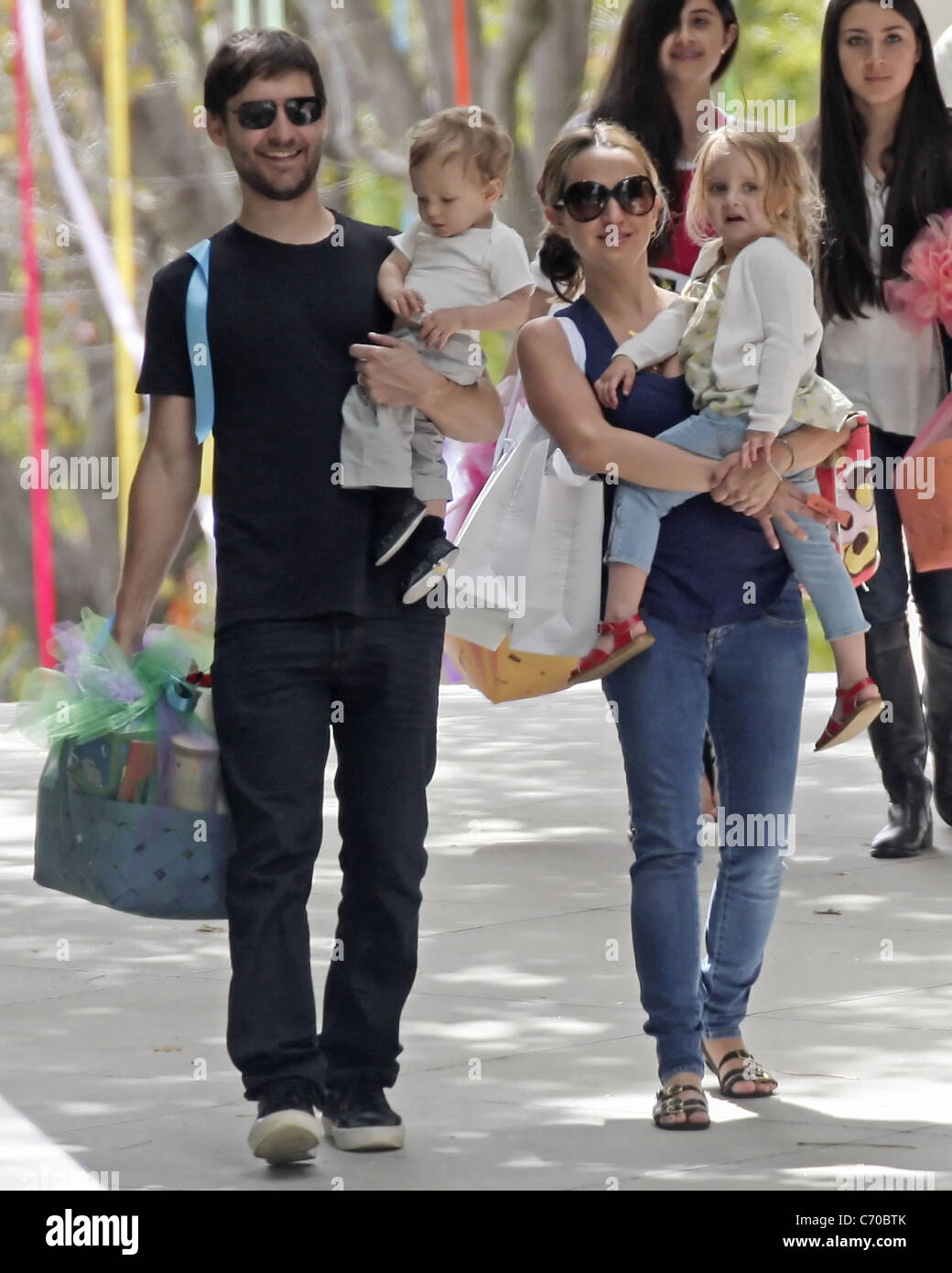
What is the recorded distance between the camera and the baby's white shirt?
4.87 meters

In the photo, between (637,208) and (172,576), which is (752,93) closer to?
Answer: (172,576)

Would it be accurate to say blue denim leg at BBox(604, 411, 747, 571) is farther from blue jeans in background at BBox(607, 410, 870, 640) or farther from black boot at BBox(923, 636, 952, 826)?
black boot at BBox(923, 636, 952, 826)

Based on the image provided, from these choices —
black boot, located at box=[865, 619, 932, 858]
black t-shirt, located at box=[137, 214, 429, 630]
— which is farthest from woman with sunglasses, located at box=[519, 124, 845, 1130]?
black boot, located at box=[865, 619, 932, 858]

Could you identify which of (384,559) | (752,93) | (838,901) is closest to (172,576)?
(752,93)

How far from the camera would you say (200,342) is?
4.52m

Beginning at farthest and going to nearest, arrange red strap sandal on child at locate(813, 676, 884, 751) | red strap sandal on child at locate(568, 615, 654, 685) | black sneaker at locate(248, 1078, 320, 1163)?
red strap sandal on child at locate(813, 676, 884, 751) → red strap sandal on child at locate(568, 615, 654, 685) → black sneaker at locate(248, 1078, 320, 1163)

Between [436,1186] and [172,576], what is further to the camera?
[172,576]

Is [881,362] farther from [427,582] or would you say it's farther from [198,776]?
[198,776]

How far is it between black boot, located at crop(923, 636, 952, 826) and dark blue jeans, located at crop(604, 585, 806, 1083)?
8.81 feet

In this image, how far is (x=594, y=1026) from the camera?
5543mm

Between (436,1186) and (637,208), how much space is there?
1.86m

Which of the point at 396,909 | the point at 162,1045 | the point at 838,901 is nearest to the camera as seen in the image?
the point at 396,909

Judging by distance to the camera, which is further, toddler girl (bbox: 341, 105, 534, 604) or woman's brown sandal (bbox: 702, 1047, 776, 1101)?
woman's brown sandal (bbox: 702, 1047, 776, 1101)

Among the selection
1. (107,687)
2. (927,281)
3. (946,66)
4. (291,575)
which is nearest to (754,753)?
(291,575)
